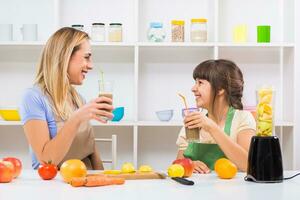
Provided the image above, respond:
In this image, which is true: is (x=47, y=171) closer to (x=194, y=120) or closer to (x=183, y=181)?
(x=183, y=181)

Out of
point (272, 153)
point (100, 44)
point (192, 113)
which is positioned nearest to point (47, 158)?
point (192, 113)

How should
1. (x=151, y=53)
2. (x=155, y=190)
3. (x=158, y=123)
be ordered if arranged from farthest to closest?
1. (x=151, y=53)
2. (x=158, y=123)
3. (x=155, y=190)

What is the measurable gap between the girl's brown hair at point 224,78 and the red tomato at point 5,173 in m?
1.23

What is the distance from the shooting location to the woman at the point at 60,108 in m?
2.64

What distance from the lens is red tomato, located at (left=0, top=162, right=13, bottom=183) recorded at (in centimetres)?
215

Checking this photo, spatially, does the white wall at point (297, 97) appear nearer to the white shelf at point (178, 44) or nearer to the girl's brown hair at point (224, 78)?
the white shelf at point (178, 44)

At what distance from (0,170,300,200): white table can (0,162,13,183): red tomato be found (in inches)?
1.0

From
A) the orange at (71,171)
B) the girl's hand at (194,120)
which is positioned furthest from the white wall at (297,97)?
the orange at (71,171)

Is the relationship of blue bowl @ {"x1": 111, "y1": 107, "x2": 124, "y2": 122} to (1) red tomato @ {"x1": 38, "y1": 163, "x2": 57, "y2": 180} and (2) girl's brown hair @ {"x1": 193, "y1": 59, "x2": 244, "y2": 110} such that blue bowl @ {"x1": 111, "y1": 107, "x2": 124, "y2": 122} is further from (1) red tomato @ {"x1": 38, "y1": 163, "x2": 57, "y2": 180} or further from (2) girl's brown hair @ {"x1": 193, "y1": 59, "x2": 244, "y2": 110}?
(1) red tomato @ {"x1": 38, "y1": 163, "x2": 57, "y2": 180}

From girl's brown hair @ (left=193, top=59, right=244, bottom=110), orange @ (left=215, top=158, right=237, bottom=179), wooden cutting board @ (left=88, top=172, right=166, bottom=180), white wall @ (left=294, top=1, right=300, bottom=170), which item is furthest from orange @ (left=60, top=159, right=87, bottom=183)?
white wall @ (left=294, top=1, right=300, bottom=170)

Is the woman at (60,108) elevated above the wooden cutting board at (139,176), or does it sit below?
above

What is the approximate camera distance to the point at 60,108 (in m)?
2.83

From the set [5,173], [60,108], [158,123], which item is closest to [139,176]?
[5,173]

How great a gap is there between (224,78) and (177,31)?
1374mm
